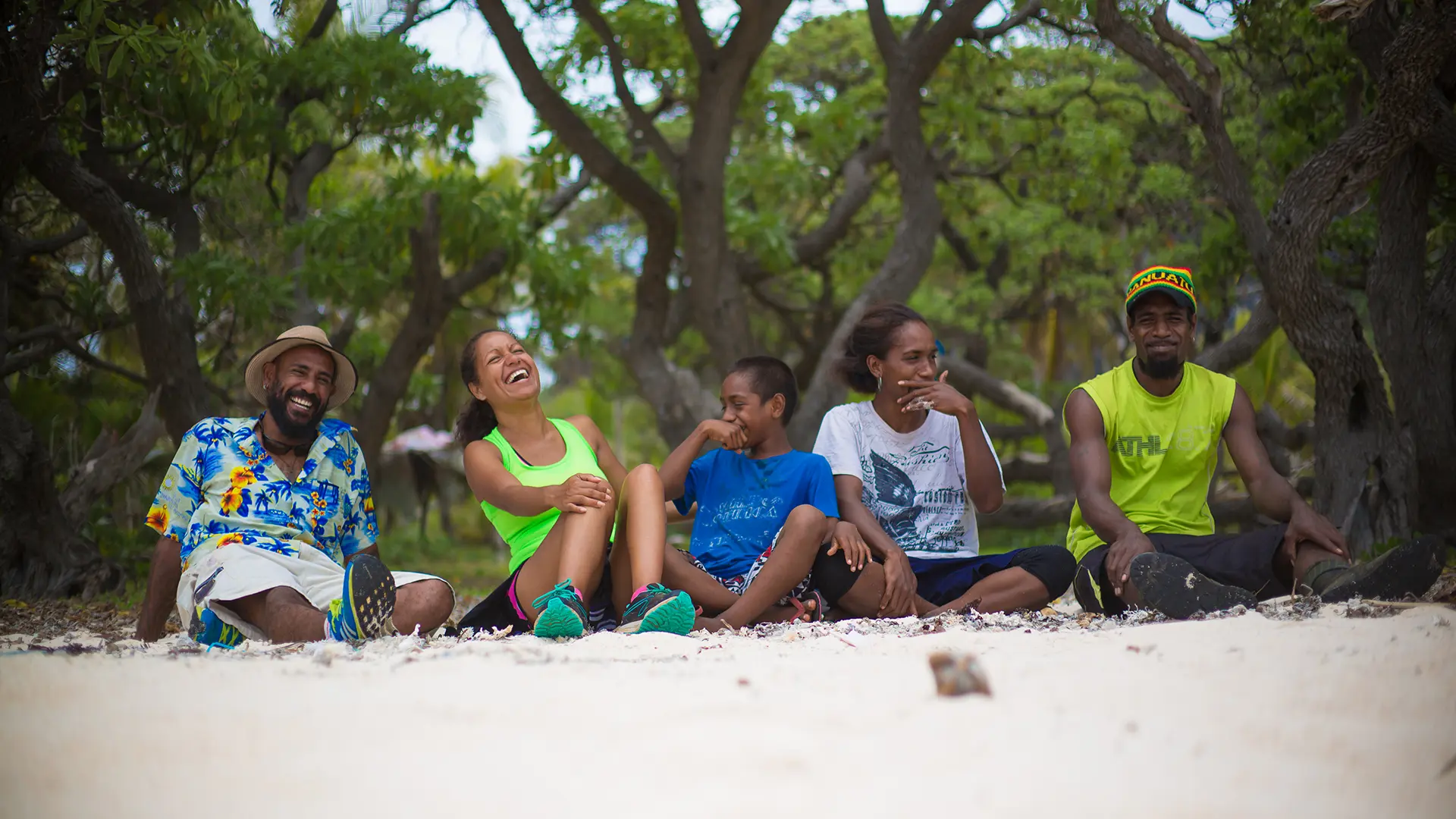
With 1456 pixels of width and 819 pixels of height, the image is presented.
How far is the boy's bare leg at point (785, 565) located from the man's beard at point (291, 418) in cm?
155

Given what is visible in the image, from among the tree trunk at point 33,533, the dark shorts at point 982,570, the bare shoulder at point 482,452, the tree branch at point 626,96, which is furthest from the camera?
the tree branch at point 626,96

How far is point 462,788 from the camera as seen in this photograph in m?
1.79

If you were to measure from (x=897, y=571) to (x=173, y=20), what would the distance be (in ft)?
14.2

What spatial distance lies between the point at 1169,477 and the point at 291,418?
10.3ft

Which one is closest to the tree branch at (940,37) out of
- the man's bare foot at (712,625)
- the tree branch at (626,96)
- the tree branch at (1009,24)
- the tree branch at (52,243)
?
the tree branch at (1009,24)

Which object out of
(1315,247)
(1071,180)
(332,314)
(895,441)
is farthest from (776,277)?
(895,441)

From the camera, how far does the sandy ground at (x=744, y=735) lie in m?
1.75

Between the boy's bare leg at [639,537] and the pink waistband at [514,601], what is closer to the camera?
the boy's bare leg at [639,537]

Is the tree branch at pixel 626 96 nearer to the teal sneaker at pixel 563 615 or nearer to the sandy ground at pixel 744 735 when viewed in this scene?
the teal sneaker at pixel 563 615

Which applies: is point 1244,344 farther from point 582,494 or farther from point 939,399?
point 582,494

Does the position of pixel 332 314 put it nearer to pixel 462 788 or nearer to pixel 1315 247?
pixel 1315 247

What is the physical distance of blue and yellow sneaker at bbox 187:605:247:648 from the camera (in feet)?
11.6

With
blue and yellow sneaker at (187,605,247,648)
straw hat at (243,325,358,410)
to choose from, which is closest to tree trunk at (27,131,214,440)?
straw hat at (243,325,358,410)

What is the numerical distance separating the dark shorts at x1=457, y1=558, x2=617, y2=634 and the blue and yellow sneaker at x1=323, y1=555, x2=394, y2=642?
0.64 metres
